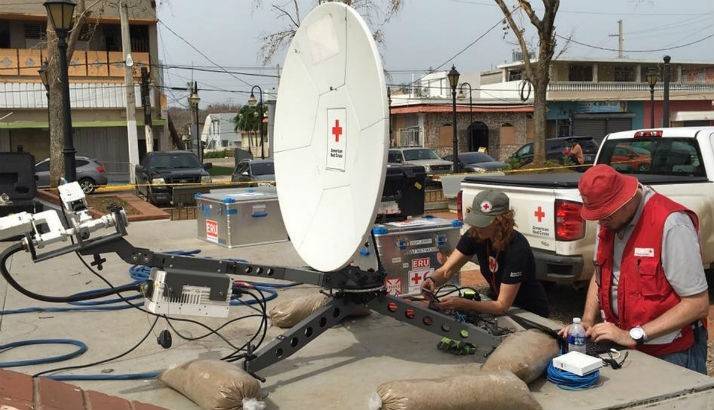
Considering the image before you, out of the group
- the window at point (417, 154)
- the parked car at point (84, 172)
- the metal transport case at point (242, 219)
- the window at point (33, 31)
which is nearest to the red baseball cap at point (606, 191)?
the metal transport case at point (242, 219)

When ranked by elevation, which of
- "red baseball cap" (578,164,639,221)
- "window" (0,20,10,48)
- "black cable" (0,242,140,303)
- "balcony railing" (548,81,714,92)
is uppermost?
"window" (0,20,10,48)

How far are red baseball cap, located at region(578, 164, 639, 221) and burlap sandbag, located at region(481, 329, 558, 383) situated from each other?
851 mm

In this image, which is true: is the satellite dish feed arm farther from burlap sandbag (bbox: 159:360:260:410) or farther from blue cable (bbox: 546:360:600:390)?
blue cable (bbox: 546:360:600:390)

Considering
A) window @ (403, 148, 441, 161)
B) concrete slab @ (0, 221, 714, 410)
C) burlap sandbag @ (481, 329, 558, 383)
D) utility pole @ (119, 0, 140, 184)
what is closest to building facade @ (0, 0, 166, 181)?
utility pole @ (119, 0, 140, 184)

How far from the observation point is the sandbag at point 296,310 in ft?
17.7

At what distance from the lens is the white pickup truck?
259 inches

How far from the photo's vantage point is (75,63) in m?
37.2

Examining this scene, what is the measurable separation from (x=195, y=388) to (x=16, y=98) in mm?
36289

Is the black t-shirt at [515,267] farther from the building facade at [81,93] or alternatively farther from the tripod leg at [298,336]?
the building facade at [81,93]

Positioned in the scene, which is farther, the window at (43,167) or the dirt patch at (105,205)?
the window at (43,167)

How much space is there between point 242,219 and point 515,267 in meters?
5.91

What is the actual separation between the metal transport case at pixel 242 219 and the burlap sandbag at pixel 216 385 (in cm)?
602

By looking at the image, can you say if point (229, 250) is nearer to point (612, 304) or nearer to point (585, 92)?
point (612, 304)

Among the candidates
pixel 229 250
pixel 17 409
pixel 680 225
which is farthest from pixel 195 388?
pixel 229 250
